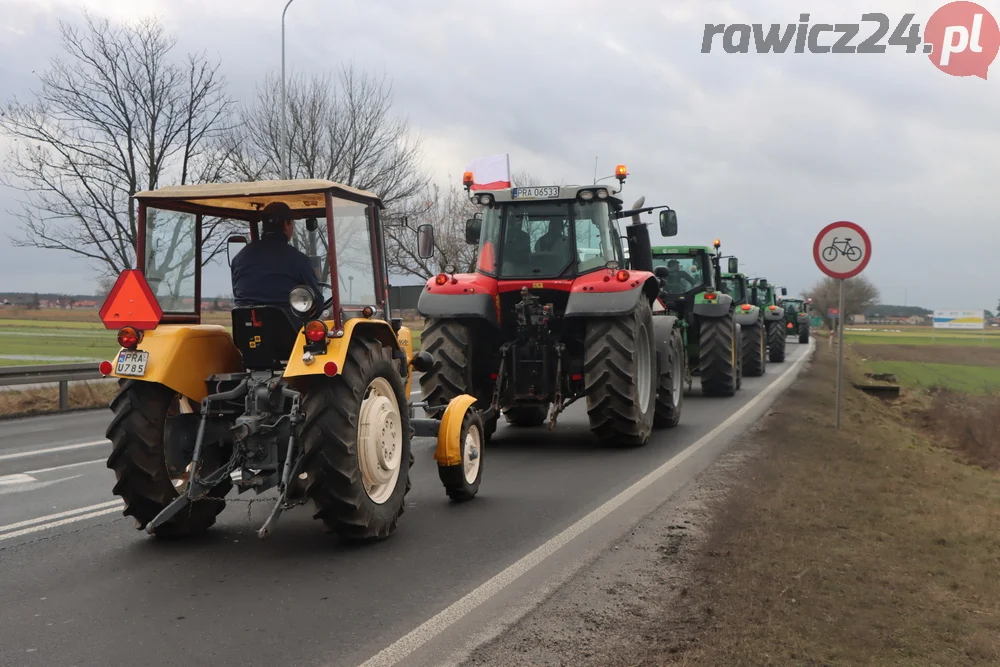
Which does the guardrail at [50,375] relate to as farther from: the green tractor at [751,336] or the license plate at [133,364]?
the green tractor at [751,336]

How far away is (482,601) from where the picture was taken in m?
5.25

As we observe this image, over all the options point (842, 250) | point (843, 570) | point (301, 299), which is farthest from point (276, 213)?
point (842, 250)

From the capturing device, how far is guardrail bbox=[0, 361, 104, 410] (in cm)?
1603

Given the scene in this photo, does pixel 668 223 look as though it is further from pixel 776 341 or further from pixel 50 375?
pixel 776 341

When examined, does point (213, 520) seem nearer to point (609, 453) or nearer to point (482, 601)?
point (482, 601)

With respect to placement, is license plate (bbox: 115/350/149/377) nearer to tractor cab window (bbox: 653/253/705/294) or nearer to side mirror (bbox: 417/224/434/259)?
side mirror (bbox: 417/224/434/259)

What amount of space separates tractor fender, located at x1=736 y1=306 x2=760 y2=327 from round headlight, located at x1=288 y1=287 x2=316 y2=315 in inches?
714

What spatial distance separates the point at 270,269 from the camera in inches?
257

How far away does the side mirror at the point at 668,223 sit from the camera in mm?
12820

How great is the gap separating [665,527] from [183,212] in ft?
12.9

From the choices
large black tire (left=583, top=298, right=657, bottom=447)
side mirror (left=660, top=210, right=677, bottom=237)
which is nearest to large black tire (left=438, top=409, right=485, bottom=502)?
large black tire (left=583, top=298, right=657, bottom=447)

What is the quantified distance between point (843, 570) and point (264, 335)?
378 cm

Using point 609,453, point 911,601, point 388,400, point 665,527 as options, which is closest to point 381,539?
point 388,400

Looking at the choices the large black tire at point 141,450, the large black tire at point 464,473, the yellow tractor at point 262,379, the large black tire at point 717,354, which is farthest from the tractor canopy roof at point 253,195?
the large black tire at point 717,354
